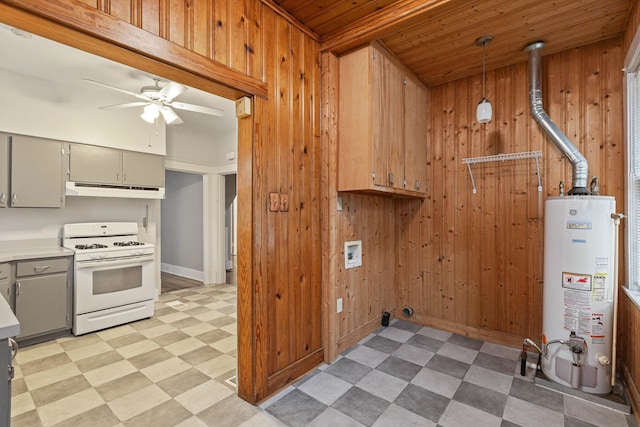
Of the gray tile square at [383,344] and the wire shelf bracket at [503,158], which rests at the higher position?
the wire shelf bracket at [503,158]

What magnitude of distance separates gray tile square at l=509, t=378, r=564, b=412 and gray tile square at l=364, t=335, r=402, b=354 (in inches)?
38.4

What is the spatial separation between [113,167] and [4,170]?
3.25 ft

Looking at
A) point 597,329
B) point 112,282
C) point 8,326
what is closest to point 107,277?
point 112,282

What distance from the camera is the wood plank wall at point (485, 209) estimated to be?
2.61m

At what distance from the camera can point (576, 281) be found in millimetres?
2242

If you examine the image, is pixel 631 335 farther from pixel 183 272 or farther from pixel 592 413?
pixel 183 272

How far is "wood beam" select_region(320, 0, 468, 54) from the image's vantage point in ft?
6.73

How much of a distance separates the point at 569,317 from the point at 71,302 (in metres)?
4.67

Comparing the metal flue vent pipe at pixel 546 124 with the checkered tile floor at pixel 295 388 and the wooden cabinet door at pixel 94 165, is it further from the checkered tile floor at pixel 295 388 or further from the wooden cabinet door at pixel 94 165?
the wooden cabinet door at pixel 94 165

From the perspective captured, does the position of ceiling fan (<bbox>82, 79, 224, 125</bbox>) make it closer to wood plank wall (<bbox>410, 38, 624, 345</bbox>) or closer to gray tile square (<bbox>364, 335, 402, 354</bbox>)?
wood plank wall (<bbox>410, 38, 624, 345</bbox>)

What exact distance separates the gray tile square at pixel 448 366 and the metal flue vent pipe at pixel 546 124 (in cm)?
164

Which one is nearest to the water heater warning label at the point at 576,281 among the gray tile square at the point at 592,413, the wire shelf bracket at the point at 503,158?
the gray tile square at the point at 592,413

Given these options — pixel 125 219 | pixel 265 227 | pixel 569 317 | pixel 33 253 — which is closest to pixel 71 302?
pixel 33 253

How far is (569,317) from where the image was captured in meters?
2.27
